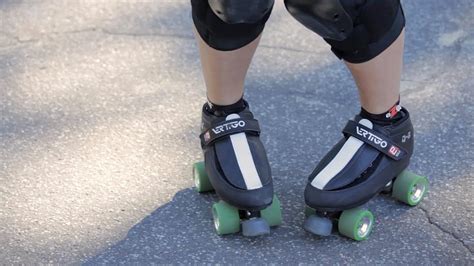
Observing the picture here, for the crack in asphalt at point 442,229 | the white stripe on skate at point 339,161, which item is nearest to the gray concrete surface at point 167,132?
the crack in asphalt at point 442,229

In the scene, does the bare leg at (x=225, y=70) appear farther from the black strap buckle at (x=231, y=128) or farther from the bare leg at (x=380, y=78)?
the bare leg at (x=380, y=78)

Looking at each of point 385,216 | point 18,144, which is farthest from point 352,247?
point 18,144

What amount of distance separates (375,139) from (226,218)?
1.37 feet

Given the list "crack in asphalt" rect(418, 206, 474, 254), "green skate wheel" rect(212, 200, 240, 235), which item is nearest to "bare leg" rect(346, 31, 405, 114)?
"crack in asphalt" rect(418, 206, 474, 254)

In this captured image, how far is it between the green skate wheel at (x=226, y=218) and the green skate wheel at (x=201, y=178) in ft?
0.57

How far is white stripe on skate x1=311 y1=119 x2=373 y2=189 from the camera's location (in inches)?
86.9

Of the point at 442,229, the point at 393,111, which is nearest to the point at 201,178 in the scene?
the point at 393,111

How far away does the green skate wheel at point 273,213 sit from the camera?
88.1 inches

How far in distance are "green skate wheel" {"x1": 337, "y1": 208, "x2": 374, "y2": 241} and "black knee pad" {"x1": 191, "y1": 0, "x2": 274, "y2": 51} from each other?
1.62 ft

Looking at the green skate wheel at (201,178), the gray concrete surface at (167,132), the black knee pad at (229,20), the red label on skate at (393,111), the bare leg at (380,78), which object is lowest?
the gray concrete surface at (167,132)

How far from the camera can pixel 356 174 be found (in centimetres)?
222

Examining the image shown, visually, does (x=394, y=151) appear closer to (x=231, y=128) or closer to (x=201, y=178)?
(x=231, y=128)

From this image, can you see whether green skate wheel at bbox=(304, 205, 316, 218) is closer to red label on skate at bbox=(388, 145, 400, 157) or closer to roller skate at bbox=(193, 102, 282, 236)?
roller skate at bbox=(193, 102, 282, 236)

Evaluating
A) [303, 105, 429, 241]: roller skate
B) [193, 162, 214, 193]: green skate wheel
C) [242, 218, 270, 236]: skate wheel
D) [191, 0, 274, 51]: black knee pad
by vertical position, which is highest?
[191, 0, 274, 51]: black knee pad
